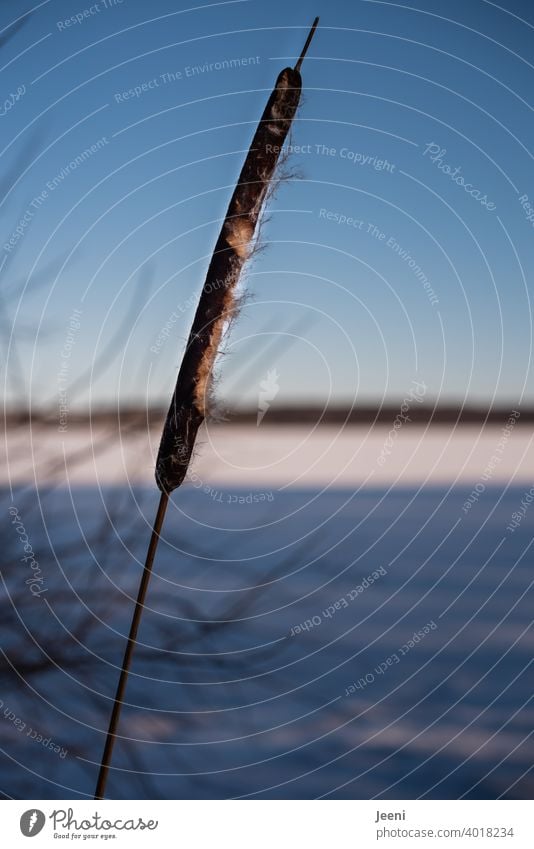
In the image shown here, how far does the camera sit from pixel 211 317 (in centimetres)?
112

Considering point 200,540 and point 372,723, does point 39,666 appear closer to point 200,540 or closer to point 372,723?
point 200,540

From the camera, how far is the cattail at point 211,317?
3.54ft

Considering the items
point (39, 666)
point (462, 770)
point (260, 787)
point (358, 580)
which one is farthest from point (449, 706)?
point (39, 666)

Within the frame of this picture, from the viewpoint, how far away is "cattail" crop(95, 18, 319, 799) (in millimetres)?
1080

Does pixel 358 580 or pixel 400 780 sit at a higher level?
pixel 358 580

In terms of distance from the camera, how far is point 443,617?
11.9 ft

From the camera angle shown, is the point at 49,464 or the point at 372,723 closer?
the point at 49,464

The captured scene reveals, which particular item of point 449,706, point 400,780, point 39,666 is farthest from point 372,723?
point 39,666

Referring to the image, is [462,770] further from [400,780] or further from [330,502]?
[330,502]

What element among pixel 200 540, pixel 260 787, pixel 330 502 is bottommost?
pixel 260 787

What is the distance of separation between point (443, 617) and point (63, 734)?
80.5 inches
